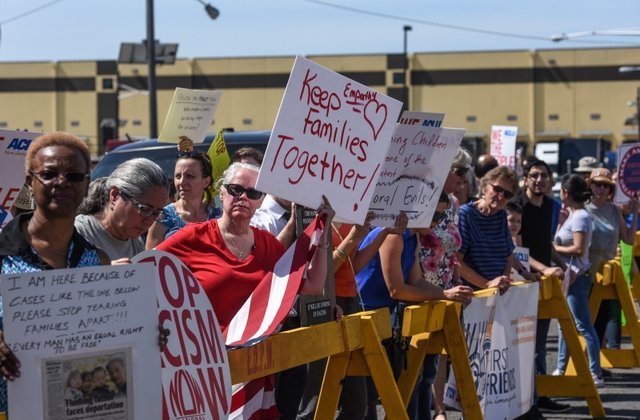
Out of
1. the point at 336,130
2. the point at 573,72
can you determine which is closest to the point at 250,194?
the point at 336,130

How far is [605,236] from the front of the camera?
39.2ft

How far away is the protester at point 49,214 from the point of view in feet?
13.7

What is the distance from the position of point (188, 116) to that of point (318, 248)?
16.6ft

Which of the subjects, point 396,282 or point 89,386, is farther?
point 396,282

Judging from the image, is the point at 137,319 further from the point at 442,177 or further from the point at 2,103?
the point at 2,103

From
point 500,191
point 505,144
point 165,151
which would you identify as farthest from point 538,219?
point 505,144

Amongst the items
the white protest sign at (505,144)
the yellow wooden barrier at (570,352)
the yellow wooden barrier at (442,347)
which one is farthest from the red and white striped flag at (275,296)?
the white protest sign at (505,144)

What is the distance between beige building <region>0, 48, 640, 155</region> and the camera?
6325cm

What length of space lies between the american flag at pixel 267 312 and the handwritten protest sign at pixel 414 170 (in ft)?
4.13

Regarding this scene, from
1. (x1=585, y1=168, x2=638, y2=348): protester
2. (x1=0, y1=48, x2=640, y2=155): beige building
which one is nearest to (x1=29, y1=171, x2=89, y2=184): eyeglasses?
(x1=585, y1=168, x2=638, y2=348): protester

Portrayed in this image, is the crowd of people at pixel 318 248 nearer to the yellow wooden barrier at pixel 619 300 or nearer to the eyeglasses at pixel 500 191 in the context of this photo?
the eyeglasses at pixel 500 191

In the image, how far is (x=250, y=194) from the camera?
5.88m

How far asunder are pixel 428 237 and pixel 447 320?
26.3 inches

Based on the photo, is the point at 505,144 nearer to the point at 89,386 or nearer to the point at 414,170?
the point at 414,170
